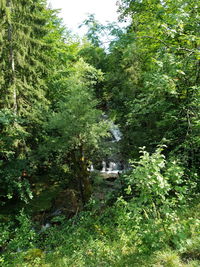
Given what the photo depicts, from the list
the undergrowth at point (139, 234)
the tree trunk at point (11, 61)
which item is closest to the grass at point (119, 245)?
the undergrowth at point (139, 234)

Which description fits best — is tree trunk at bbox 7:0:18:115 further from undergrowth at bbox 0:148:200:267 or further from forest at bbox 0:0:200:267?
undergrowth at bbox 0:148:200:267

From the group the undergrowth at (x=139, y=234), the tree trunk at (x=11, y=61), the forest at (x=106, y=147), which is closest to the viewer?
the undergrowth at (x=139, y=234)

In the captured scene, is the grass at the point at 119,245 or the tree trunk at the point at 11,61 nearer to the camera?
the grass at the point at 119,245

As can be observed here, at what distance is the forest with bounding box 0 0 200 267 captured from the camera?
3.20 meters

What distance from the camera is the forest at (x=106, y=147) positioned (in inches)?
126

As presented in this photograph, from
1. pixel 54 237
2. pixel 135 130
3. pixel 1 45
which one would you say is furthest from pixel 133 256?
pixel 1 45

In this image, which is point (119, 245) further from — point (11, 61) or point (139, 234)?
point (11, 61)

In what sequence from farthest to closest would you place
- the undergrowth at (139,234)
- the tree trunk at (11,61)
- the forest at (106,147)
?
the tree trunk at (11,61), the forest at (106,147), the undergrowth at (139,234)

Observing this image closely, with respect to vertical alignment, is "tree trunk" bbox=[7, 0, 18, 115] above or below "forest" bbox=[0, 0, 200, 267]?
above

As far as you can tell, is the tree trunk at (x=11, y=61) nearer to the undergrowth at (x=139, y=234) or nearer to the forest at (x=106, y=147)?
the forest at (x=106, y=147)

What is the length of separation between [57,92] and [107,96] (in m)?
2.80

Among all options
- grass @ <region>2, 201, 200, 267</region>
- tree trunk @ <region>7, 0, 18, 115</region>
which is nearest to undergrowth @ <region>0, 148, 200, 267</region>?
grass @ <region>2, 201, 200, 267</region>

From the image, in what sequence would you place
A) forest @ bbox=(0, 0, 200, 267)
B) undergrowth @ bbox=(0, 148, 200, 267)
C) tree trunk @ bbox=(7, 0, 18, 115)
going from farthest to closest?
tree trunk @ bbox=(7, 0, 18, 115), forest @ bbox=(0, 0, 200, 267), undergrowth @ bbox=(0, 148, 200, 267)

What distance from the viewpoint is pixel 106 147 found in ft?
23.7
